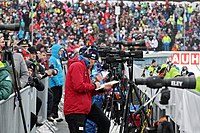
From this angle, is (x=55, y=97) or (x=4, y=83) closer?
(x=4, y=83)

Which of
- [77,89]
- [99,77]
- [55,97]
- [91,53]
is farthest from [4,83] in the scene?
[55,97]

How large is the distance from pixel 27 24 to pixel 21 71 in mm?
22881

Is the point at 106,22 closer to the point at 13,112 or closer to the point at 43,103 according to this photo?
the point at 43,103

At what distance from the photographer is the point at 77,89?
306 inches

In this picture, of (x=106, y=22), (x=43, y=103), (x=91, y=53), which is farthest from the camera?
(x=106, y=22)

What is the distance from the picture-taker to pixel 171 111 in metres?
9.01

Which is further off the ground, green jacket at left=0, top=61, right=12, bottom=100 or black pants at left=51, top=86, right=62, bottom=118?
green jacket at left=0, top=61, right=12, bottom=100

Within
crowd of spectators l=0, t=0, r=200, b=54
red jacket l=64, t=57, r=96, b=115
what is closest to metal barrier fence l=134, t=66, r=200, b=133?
red jacket l=64, t=57, r=96, b=115

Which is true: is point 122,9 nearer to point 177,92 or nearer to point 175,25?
point 175,25

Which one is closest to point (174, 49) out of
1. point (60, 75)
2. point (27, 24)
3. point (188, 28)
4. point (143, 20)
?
point (188, 28)

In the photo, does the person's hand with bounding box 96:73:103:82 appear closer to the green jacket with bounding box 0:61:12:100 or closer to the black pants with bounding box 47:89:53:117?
the green jacket with bounding box 0:61:12:100

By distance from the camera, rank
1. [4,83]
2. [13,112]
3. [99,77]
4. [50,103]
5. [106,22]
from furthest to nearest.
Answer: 1. [106,22]
2. [50,103]
3. [99,77]
4. [13,112]
5. [4,83]

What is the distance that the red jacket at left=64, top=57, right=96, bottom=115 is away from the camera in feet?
25.5

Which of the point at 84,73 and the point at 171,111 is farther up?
the point at 84,73
